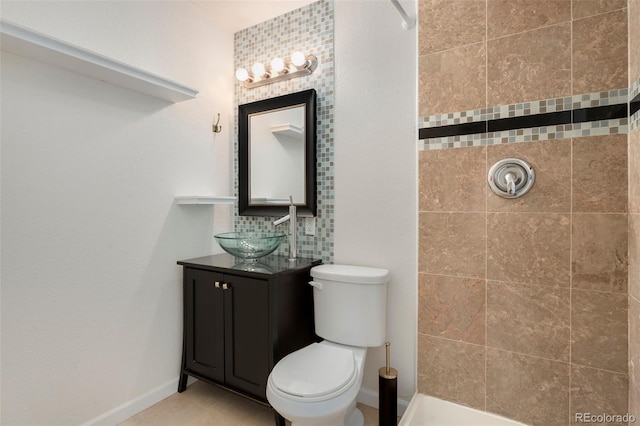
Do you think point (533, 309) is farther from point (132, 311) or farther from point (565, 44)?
point (132, 311)

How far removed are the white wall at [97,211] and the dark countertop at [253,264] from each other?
0.18 m

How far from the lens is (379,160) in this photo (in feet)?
6.15

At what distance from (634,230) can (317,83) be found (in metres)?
1.74

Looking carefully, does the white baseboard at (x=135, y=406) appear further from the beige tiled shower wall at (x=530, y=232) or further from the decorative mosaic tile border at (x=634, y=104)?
the decorative mosaic tile border at (x=634, y=104)

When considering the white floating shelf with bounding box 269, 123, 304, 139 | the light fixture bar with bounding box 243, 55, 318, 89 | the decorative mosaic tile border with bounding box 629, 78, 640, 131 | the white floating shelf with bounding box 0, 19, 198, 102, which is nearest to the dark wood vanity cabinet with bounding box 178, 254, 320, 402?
the white floating shelf with bounding box 269, 123, 304, 139

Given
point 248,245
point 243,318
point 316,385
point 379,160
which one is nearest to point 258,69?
point 379,160

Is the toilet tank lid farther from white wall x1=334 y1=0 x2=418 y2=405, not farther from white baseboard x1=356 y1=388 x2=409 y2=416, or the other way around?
white baseboard x1=356 y1=388 x2=409 y2=416

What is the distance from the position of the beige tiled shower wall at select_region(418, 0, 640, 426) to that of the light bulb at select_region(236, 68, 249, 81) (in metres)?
1.22

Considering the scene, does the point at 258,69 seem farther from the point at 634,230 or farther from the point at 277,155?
the point at 634,230

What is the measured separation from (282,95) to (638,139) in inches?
71.7

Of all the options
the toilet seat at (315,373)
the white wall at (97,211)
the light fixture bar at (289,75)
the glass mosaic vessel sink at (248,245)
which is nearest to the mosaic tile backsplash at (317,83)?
the light fixture bar at (289,75)

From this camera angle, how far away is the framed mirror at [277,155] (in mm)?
2059

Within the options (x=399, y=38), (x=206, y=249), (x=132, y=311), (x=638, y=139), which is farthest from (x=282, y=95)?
(x=638, y=139)

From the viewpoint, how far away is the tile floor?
1.76 m
